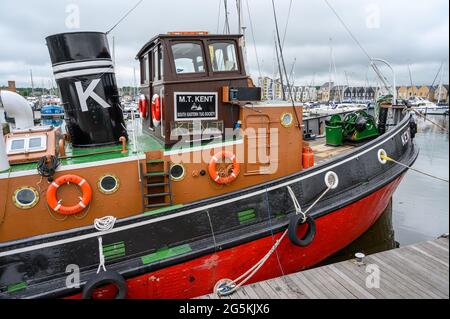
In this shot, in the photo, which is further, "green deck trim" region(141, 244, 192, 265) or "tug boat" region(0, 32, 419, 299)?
"green deck trim" region(141, 244, 192, 265)

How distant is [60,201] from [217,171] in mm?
2116

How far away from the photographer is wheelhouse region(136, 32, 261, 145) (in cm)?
471

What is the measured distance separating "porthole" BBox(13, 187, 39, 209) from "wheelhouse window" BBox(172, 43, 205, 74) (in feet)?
8.61

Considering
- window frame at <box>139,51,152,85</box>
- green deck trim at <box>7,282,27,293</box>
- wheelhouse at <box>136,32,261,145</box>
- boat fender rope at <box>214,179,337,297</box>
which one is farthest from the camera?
window frame at <box>139,51,152,85</box>

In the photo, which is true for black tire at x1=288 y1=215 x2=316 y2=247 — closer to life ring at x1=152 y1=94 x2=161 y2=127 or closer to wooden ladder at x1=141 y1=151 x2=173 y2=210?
wooden ladder at x1=141 y1=151 x2=173 y2=210

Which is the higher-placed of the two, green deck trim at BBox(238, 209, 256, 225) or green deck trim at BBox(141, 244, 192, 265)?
green deck trim at BBox(238, 209, 256, 225)

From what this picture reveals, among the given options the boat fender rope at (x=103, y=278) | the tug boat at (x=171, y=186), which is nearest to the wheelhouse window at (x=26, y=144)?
the tug boat at (x=171, y=186)

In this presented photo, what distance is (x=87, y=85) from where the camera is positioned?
4.81 metres

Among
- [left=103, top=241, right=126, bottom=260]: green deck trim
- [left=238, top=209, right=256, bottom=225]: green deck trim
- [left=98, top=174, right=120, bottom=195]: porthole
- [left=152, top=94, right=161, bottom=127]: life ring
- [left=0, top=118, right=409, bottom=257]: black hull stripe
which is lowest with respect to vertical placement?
[left=103, top=241, right=126, bottom=260]: green deck trim

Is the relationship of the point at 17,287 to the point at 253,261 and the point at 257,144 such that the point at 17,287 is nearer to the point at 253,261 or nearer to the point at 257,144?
the point at 253,261

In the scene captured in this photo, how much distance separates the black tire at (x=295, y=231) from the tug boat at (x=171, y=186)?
2 centimetres

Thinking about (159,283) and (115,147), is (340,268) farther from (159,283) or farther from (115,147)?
(115,147)

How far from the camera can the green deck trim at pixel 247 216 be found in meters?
4.51

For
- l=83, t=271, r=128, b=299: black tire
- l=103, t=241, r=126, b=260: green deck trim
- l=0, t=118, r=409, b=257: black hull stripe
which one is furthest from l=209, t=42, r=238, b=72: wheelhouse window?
l=83, t=271, r=128, b=299: black tire
